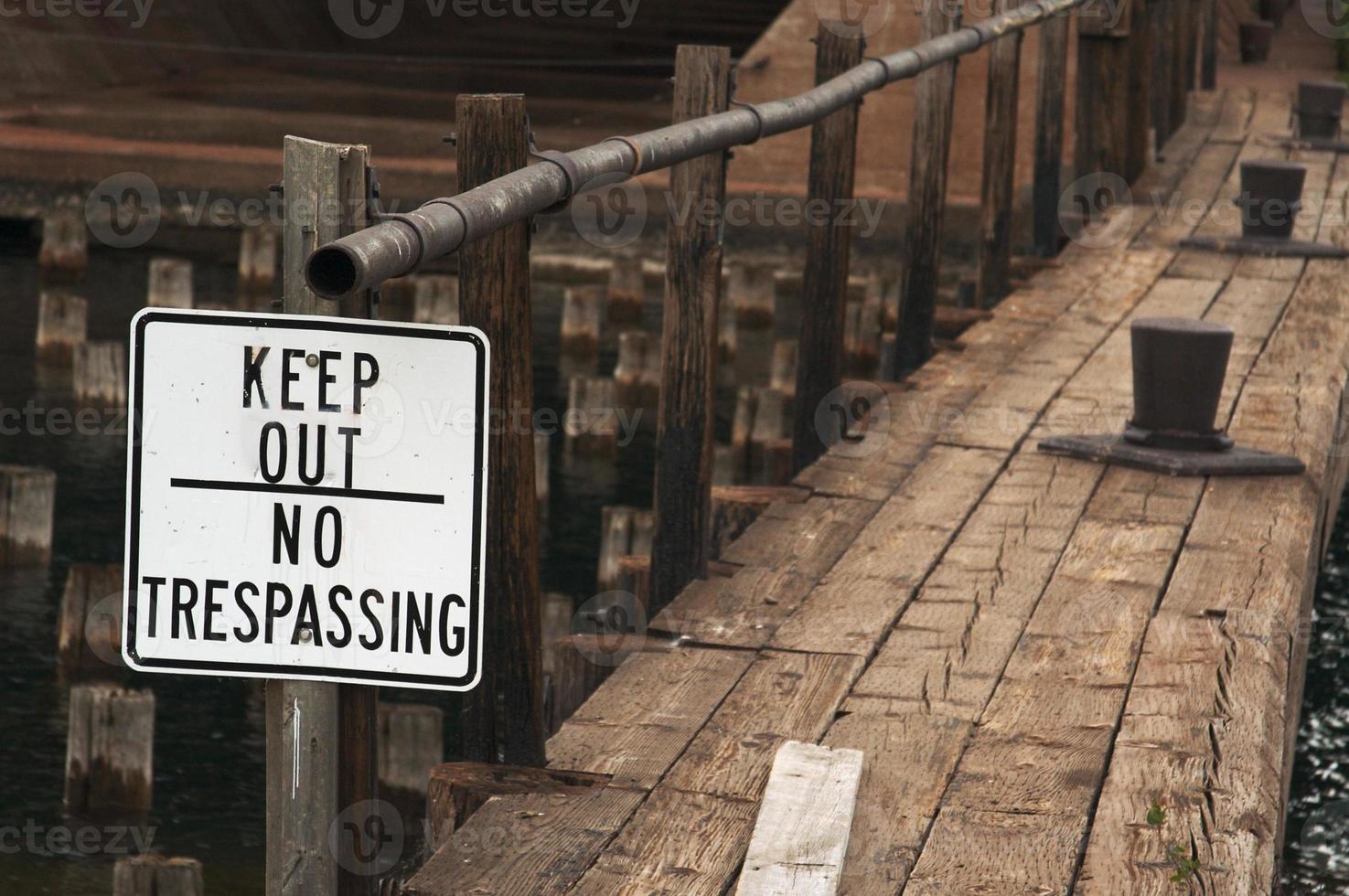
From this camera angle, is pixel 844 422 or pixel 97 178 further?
pixel 97 178

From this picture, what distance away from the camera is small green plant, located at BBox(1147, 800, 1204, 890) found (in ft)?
9.73

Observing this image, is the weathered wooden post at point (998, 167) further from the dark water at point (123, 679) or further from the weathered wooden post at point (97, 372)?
the weathered wooden post at point (97, 372)

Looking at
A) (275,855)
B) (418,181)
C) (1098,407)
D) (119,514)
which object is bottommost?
(119,514)

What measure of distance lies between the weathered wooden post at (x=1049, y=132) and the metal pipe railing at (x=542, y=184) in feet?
11.0

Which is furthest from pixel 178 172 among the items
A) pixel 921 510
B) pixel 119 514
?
pixel 921 510

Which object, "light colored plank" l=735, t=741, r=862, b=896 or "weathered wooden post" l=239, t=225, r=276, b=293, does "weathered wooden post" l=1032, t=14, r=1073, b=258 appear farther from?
"weathered wooden post" l=239, t=225, r=276, b=293

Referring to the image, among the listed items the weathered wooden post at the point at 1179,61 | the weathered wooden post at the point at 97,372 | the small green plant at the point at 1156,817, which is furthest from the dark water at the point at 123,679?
the small green plant at the point at 1156,817

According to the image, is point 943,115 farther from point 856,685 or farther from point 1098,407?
point 856,685

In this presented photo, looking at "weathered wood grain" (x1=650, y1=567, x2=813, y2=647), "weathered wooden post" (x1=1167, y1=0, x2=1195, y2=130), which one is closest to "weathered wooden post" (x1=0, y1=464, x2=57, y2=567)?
"weathered wood grain" (x1=650, y1=567, x2=813, y2=647)

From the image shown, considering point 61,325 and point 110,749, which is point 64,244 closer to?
point 61,325

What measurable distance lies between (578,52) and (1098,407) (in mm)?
21828

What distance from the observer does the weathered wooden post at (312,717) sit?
7.59 ft

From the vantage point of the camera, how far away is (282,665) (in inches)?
92.1

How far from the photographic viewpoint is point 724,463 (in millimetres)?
9977
